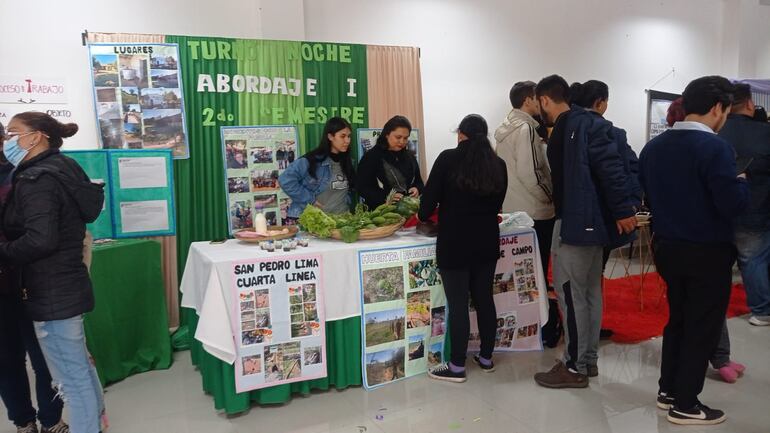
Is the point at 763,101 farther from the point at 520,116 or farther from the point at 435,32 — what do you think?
the point at 520,116

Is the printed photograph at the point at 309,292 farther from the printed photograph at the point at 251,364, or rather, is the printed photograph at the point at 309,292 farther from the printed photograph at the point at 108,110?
the printed photograph at the point at 108,110

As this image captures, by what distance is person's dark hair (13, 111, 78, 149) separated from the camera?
214cm

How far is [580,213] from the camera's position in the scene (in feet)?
8.96

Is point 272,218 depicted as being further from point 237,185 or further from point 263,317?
point 263,317

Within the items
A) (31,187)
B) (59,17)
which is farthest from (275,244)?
(59,17)

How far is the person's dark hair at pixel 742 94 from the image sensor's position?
3566 mm

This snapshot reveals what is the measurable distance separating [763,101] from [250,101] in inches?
257

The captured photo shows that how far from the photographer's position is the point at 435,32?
532 centimetres

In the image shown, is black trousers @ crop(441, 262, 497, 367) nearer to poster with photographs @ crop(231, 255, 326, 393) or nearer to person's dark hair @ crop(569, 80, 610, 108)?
poster with photographs @ crop(231, 255, 326, 393)

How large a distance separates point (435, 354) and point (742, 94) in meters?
2.65

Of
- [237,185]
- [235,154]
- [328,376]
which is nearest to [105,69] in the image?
[235,154]

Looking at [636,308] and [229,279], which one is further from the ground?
[229,279]

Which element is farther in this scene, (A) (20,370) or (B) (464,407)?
(B) (464,407)

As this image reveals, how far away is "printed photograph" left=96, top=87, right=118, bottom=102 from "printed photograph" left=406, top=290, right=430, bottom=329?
8.03 feet
